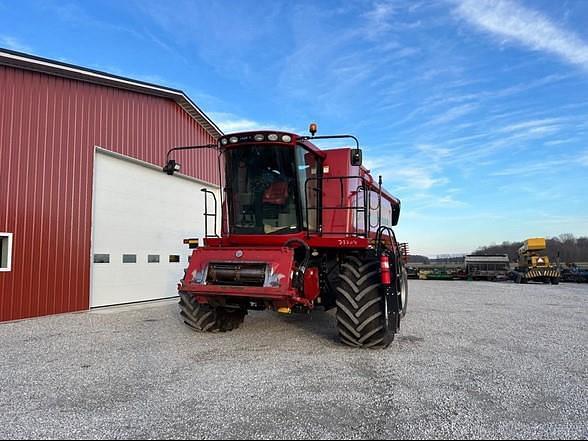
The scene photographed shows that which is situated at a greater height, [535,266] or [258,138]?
[258,138]

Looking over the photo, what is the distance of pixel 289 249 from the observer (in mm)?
6660

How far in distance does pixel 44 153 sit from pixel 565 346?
1106cm

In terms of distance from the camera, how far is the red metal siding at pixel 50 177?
370 inches

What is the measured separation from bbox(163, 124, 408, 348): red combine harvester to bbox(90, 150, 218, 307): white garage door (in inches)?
200

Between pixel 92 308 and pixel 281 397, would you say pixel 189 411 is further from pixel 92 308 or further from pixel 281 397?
pixel 92 308

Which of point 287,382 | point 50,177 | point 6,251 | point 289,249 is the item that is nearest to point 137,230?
point 50,177


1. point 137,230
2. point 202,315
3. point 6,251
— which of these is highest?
point 137,230

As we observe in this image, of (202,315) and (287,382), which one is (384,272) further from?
(202,315)

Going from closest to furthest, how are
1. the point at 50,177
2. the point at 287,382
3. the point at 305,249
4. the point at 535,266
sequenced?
the point at 287,382
the point at 305,249
the point at 50,177
the point at 535,266

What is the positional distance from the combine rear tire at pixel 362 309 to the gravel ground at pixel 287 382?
0.20m

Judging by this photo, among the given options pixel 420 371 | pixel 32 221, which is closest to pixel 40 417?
pixel 420 371

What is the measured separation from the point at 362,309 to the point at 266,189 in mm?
2484

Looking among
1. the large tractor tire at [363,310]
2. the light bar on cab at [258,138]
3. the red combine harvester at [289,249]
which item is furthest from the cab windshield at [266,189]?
the large tractor tire at [363,310]

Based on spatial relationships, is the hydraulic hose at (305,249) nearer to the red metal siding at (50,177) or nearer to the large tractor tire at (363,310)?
the large tractor tire at (363,310)
